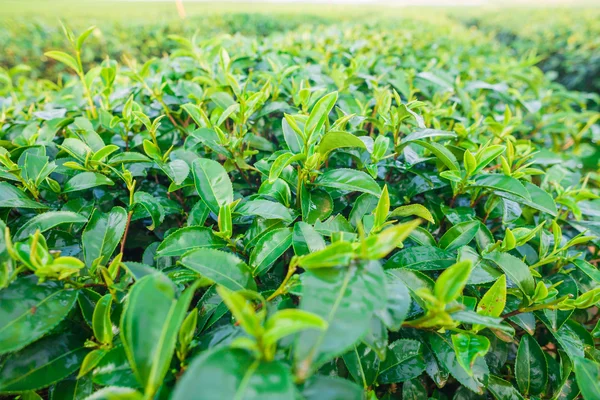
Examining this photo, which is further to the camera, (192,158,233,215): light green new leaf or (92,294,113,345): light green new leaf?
(192,158,233,215): light green new leaf

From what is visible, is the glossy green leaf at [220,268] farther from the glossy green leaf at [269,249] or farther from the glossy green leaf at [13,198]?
the glossy green leaf at [13,198]

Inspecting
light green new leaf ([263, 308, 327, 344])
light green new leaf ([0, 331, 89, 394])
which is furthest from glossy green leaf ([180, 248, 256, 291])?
light green new leaf ([0, 331, 89, 394])

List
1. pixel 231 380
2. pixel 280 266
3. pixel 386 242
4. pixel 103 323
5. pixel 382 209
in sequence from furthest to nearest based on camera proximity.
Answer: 1. pixel 280 266
2. pixel 382 209
3. pixel 103 323
4. pixel 386 242
5. pixel 231 380

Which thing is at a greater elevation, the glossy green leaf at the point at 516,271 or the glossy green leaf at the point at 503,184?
the glossy green leaf at the point at 503,184

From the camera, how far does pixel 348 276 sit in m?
0.73

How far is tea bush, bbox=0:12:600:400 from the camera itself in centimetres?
67

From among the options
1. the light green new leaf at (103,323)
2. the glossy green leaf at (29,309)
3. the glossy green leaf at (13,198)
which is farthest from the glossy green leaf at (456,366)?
the glossy green leaf at (13,198)

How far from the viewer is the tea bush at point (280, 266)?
2.18ft

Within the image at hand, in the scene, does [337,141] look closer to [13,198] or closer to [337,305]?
[337,305]

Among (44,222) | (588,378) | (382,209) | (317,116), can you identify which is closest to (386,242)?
(382,209)

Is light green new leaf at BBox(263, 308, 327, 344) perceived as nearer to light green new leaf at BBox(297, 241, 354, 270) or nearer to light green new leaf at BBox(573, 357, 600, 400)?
light green new leaf at BBox(297, 241, 354, 270)

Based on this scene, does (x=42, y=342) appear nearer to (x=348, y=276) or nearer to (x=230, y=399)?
(x=230, y=399)

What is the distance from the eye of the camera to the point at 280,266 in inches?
47.4

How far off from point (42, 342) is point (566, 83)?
7748mm
